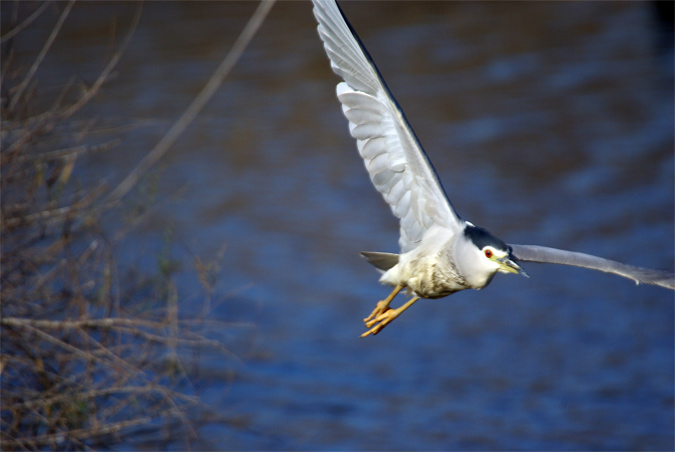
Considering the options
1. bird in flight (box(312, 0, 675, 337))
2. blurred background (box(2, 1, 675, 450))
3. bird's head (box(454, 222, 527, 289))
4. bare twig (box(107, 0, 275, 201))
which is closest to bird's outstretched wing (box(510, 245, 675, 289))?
bird in flight (box(312, 0, 675, 337))

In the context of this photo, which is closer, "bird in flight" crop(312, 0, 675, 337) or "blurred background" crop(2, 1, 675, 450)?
"bird in flight" crop(312, 0, 675, 337)

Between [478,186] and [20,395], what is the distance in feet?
25.7

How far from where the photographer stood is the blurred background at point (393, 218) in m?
10.1

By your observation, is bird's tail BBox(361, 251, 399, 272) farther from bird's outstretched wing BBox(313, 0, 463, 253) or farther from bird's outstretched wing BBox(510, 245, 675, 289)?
bird's outstretched wing BBox(510, 245, 675, 289)

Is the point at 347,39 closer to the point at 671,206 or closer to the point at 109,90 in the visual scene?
the point at 671,206

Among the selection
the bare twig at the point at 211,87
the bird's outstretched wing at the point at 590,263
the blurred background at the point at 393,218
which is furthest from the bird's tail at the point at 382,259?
the blurred background at the point at 393,218

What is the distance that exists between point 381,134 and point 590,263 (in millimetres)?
1041

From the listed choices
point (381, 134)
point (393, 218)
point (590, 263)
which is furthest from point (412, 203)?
point (393, 218)

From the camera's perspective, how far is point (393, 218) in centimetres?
1197

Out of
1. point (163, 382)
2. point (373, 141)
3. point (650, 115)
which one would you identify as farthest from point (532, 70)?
point (373, 141)

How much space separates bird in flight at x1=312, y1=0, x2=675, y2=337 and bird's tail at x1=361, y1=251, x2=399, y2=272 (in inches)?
3.7

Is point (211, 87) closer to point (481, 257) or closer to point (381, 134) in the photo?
point (381, 134)

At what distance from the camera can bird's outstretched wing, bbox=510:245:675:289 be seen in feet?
12.3

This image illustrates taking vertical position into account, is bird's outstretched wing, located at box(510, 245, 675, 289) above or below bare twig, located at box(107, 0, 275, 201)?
below
